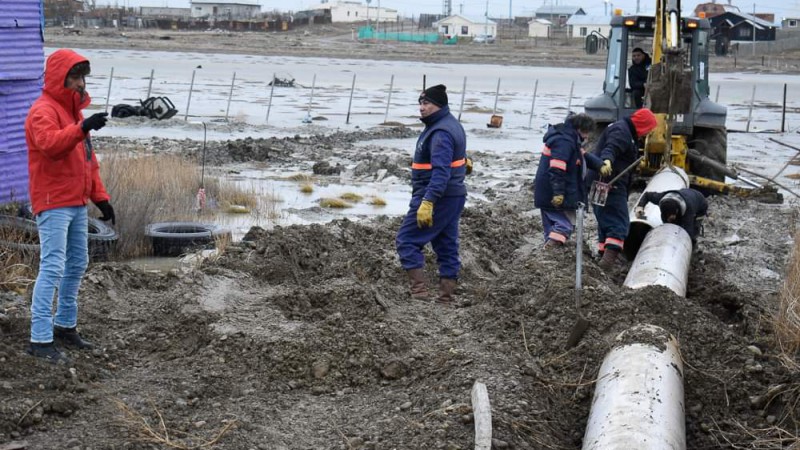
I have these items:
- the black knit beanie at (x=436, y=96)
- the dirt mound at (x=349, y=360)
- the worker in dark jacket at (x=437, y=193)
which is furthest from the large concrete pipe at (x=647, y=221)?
the black knit beanie at (x=436, y=96)

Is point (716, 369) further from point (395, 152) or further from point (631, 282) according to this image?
point (395, 152)

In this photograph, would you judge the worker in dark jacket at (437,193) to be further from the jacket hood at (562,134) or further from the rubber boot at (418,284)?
the jacket hood at (562,134)

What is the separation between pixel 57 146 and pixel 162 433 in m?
1.86

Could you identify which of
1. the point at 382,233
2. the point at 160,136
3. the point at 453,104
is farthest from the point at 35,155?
the point at 453,104

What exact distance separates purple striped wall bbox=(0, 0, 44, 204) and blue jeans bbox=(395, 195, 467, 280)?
4.80m

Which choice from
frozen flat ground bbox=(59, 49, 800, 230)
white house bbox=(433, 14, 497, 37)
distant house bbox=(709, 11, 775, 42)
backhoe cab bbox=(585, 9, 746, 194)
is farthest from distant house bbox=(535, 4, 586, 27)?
backhoe cab bbox=(585, 9, 746, 194)

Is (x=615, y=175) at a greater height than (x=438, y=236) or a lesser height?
greater

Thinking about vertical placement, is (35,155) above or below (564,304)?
above

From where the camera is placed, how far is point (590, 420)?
613 cm

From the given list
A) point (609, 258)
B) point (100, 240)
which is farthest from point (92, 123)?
point (609, 258)

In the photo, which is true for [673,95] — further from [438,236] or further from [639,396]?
[639,396]

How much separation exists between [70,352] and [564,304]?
351 cm

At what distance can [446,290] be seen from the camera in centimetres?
932

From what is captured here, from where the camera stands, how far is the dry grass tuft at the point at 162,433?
574 cm
